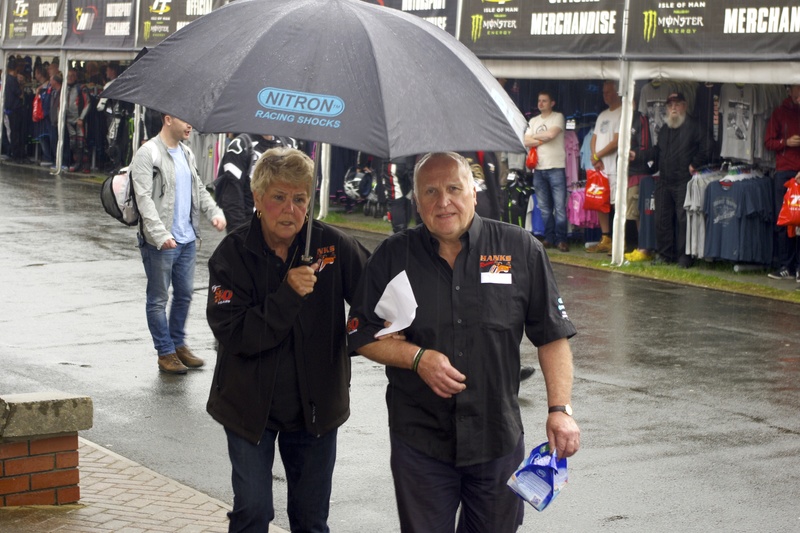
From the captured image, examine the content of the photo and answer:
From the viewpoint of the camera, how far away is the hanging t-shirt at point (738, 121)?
49.2 feet

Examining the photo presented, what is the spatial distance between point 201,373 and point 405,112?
5.64 meters

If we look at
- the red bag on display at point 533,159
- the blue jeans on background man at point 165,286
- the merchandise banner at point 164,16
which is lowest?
the blue jeans on background man at point 165,286

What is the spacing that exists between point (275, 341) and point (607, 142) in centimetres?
1233

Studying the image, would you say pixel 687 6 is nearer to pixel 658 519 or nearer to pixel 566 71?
pixel 566 71

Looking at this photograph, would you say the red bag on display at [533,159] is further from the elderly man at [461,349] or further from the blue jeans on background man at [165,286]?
the elderly man at [461,349]

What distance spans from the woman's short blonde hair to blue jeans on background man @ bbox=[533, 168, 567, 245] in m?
12.6

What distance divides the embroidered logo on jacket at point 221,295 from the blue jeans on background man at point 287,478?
473mm

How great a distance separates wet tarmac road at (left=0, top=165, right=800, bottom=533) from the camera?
6.64 metres

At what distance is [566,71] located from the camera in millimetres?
15922

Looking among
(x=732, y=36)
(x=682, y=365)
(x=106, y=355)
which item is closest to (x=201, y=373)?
(x=106, y=355)

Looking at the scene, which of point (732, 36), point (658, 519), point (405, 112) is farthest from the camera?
point (732, 36)

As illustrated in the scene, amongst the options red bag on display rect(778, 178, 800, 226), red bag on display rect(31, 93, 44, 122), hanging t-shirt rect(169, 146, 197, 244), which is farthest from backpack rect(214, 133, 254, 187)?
red bag on display rect(31, 93, 44, 122)

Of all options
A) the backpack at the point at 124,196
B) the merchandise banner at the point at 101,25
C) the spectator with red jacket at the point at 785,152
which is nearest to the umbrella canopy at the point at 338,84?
the backpack at the point at 124,196

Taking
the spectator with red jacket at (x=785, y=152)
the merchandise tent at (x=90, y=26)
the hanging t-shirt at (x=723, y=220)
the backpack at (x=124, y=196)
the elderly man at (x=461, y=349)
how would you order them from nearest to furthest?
the elderly man at (x=461, y=349), the backpack at (x=124, y=196), the spectator with red jacket at (x=785, y=152), the hanging t-shirt at (x=723, y=220), the merchandise tent at (x=90, y=26)
